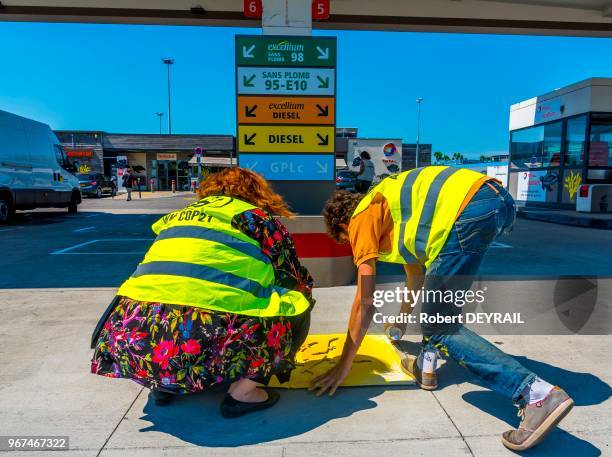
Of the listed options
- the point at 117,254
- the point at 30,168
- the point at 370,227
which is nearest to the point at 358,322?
the point at 370,227

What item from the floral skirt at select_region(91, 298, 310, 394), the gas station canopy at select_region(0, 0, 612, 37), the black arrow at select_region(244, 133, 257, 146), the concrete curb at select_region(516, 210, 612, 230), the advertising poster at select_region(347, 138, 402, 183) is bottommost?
the concrete curb at select_region(516, 210, 612, 230)

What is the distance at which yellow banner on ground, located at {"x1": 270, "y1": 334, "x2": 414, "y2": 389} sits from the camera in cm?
271

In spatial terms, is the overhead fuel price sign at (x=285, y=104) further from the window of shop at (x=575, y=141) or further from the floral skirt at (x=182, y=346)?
the window of shop at (x=575, y=141)

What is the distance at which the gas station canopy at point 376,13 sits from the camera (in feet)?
26.2

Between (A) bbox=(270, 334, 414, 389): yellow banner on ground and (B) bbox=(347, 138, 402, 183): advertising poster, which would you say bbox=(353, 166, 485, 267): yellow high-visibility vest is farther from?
(B) bbox=(347, 138, 402, 183): advertising poster

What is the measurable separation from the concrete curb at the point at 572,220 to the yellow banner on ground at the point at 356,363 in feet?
30.4

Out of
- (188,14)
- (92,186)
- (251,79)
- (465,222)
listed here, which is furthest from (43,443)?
(92,186)

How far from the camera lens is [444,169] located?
Result: 244 centimetres

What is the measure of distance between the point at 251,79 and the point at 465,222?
3.48 meters

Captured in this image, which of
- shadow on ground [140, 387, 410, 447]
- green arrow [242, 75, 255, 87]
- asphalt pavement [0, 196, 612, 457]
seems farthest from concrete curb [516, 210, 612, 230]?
shadow on ground [140, 387, 410, 447]

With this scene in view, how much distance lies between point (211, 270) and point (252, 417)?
0.86 metres

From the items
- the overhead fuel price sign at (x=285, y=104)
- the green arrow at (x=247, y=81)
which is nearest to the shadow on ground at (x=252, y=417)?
the overhead fuel price sign at (x=285, y=104)

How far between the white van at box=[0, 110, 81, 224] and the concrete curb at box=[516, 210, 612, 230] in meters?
14.6

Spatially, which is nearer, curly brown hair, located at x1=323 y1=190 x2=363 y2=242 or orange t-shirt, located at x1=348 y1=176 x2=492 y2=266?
orange t-shirt, located at x1=348 y1=176 x2=492 y2=266
